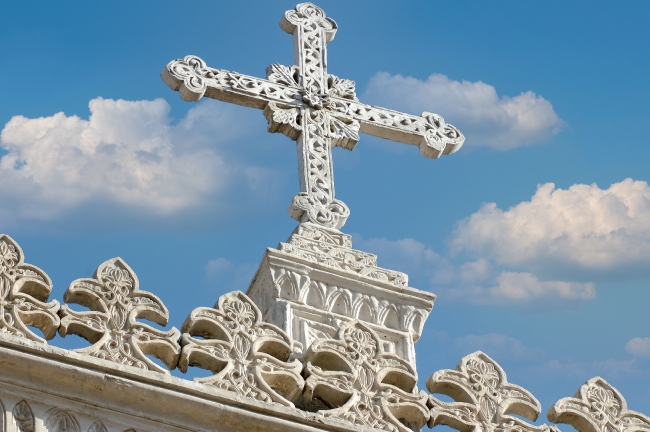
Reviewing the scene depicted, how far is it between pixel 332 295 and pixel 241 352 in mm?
1410

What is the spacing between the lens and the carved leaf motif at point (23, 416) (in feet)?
22.0

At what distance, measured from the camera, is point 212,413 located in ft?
23.2

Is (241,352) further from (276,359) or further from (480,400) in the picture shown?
(480,400)

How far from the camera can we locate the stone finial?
27.3ft

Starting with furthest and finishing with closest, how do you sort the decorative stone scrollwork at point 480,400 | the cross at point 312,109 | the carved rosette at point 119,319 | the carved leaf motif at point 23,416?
the cross at point 312,109, the decorative stone scrollwork at point 480,400, the carved rosette at point 119,319, the carved leaf motif at point 23,416

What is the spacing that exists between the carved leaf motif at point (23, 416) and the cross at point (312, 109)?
3.31 metres

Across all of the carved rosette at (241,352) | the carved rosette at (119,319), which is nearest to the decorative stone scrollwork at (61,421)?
the carved rosette at (119,319)

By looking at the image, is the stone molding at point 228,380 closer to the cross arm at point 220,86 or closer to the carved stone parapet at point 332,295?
the carved stone parapet at point 332,295

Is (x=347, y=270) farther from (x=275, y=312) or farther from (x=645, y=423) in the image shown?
(x=645, y=423)

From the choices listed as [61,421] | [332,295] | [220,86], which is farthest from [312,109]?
[61,421]

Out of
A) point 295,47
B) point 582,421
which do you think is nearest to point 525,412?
point 582,421

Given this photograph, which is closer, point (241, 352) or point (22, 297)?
point (22, 297)

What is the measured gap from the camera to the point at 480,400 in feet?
26.7

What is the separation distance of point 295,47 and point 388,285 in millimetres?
3033
